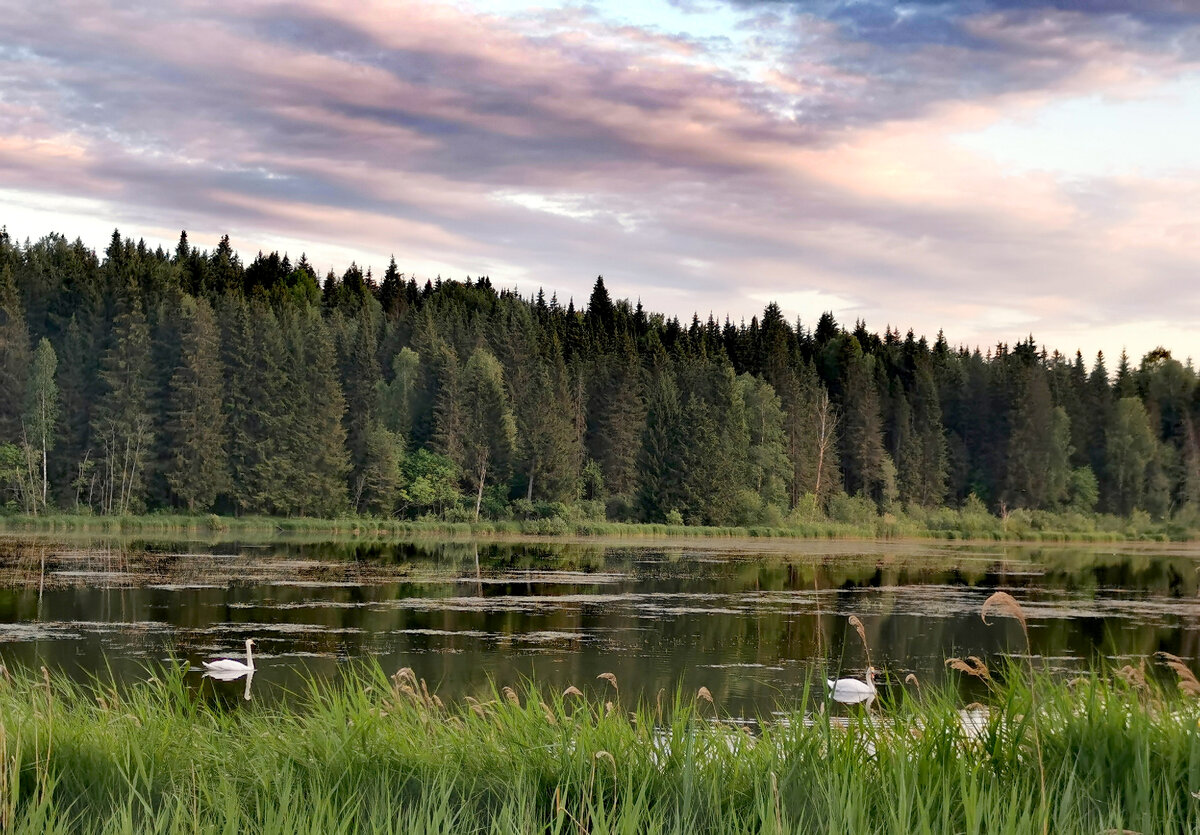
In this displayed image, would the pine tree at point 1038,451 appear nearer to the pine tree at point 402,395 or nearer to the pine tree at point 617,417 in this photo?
the pine tree at point 617,417

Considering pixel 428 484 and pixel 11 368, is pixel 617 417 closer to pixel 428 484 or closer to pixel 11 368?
pixel 428 484

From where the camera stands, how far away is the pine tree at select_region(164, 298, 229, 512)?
231 ft

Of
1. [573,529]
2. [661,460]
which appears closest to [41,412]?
[573,529]

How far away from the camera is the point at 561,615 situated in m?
25.3

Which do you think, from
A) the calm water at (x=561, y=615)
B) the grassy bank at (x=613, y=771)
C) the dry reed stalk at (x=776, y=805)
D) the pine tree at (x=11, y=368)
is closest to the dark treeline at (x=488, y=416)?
the pine tree at (x=11, y=368)

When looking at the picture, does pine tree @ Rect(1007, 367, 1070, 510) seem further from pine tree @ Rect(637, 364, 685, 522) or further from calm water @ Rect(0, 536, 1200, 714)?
calm water @ Rect(0, 536, 1200, 714)

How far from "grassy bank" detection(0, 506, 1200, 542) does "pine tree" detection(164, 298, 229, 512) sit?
235cm

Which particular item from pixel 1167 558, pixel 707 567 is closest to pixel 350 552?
pixel 707 567

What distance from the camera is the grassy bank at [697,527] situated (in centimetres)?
6191

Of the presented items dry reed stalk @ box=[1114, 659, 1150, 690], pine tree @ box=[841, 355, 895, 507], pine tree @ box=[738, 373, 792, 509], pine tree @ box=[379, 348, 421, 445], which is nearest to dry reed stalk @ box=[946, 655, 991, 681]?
dry reed stalk @ box=[1114, 659, 1150, 690]

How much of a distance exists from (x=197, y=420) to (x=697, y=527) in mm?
32141

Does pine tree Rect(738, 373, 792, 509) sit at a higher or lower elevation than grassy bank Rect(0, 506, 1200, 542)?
higher

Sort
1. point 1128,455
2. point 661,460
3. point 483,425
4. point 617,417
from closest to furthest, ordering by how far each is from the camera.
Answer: point 483,425
point 661,460
point 617,417
point 1128,455

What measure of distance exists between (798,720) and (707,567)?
119 ft
